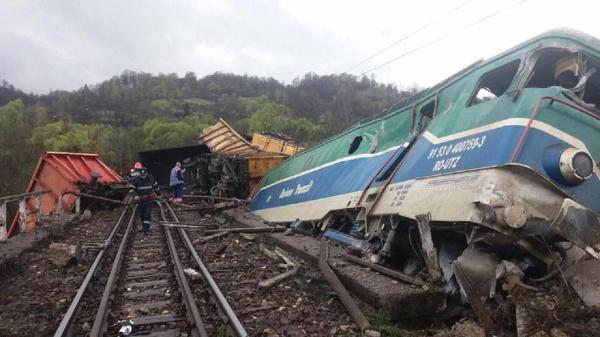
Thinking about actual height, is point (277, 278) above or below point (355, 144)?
below

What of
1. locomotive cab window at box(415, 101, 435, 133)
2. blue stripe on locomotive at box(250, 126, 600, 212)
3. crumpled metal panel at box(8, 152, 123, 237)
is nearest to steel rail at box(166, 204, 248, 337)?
blue stripe on locomotive at box(250, 126, 600, 212)

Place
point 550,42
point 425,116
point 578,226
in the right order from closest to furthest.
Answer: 1. point 578,226
2. point 550,42
3. point 425,116

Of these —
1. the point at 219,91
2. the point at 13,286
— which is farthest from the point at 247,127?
the point at 13,286

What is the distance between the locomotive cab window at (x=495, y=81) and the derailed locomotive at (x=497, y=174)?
0.01 meters

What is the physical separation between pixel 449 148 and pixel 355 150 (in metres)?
3.48

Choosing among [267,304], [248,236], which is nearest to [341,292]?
[267,304]

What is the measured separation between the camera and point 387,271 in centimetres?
560

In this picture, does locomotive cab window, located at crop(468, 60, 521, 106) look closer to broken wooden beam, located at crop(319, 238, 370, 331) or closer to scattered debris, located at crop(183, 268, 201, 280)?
broken wooden beam, located at crop(319, 238, 370, 331)

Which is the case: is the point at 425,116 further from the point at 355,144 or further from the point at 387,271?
the point at 387,271

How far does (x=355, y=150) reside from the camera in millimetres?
8992

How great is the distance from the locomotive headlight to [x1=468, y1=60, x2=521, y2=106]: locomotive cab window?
1.53 meters

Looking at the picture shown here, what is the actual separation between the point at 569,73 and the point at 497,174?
63.8 inches

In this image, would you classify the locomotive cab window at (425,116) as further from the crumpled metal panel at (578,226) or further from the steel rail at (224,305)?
the steel rail at (224,305)

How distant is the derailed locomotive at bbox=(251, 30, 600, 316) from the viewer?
4375mm
